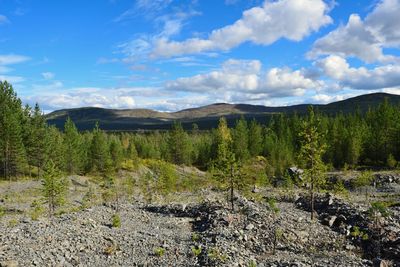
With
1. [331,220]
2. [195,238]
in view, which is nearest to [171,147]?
[331,220]

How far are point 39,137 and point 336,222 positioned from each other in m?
69.2

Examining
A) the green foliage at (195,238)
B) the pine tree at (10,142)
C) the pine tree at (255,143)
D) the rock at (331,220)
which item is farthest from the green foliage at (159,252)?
the pine tree at (255,143)

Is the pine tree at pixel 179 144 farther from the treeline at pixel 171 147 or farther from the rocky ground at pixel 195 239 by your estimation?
the rocky ground at pixel 195 239

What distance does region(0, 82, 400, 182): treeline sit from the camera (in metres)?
82.5

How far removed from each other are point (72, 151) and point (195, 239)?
68.3 meters

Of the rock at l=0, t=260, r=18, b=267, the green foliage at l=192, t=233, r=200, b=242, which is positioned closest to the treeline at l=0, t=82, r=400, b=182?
the green foliage at l=192, t=233, r=200, b=242

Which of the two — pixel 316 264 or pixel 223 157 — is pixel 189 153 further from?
pixel 316 264

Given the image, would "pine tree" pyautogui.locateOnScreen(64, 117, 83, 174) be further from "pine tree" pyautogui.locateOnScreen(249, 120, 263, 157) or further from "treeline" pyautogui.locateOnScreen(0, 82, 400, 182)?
"pine tree" pyautogui.locateOnScreen(249, 120, 263, 157)

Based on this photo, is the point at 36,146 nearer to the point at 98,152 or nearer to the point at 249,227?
the point at 98,152

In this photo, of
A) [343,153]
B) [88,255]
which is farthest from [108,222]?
[343,153]

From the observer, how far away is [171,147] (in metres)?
122

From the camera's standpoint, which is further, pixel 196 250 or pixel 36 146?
pixel 36 146

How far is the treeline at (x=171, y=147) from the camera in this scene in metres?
82.5

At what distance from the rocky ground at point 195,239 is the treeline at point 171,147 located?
24.4 meters
